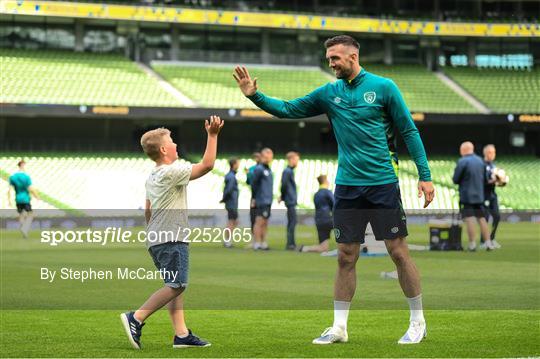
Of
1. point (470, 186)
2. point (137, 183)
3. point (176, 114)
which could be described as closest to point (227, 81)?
point (176, 114)

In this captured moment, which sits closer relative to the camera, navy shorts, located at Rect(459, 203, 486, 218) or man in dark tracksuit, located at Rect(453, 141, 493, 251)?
navy shorts, located at Rect(459, 203, 486, 218)

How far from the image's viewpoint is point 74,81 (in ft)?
156

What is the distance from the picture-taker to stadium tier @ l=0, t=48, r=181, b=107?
4569 centimetres

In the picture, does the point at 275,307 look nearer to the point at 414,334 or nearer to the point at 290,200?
the point at 414,334

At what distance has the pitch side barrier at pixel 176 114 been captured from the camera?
146ft

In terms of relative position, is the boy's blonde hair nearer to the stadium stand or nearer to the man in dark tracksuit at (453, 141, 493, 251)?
the man in dark tracksuit at (453, 141, 493, 251)

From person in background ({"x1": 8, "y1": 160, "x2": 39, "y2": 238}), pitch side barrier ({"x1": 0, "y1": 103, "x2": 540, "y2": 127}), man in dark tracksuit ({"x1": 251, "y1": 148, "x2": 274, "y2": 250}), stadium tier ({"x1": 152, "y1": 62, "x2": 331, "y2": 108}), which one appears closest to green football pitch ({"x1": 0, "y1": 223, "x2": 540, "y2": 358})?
man in dark tracksuit ({"x1": 251, "y1": 148, "x2": 274, "y2": 250})

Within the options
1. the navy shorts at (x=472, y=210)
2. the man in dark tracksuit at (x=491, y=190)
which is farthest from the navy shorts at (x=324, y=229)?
the man in dark tracksuit at (x=491, y=190)

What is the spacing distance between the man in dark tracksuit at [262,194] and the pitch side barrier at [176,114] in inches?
955

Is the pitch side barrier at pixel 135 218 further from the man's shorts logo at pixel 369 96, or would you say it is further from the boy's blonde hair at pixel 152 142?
the man's shorts logo at pixel 369 96

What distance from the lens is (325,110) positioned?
8.28 meters

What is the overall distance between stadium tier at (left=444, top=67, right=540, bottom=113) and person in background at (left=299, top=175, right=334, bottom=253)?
34.7 m

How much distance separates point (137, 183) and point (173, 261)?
32.7m

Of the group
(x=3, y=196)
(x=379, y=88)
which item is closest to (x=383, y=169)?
(x=379, y=88)
